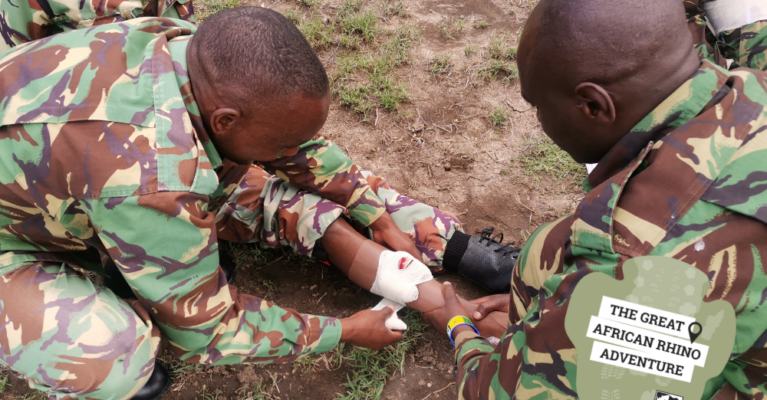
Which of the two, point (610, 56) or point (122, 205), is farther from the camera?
point (122, 205)

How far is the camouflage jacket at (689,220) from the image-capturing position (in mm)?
930

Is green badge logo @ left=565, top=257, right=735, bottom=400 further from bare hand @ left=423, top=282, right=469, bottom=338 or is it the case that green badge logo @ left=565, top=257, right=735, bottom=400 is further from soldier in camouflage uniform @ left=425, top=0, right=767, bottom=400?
bare hand @ left=423, top=282, right=469, bottom=338

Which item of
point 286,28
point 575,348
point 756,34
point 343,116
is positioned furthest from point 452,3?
point 575,348

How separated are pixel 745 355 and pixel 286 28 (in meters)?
1.37

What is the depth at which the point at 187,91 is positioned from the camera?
1362 mm

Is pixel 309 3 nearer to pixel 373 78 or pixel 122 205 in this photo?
pixel 373 78

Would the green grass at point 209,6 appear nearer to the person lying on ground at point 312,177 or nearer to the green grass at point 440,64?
the person lying on ground at point 312,177

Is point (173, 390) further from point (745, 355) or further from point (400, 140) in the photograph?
point (745, 355)

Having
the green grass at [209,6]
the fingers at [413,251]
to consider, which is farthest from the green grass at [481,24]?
the fingers at [413,251]

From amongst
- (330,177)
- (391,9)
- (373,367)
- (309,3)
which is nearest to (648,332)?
(373,367)

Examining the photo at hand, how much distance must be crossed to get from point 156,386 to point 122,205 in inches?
37.9

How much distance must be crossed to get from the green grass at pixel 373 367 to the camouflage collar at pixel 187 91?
3.37 ft

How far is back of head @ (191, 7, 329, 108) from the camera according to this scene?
1291 mm

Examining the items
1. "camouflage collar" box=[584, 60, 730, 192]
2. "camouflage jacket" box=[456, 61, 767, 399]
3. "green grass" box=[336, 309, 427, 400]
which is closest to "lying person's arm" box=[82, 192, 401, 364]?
"green grass" box=[336, 309, 427, 400]
